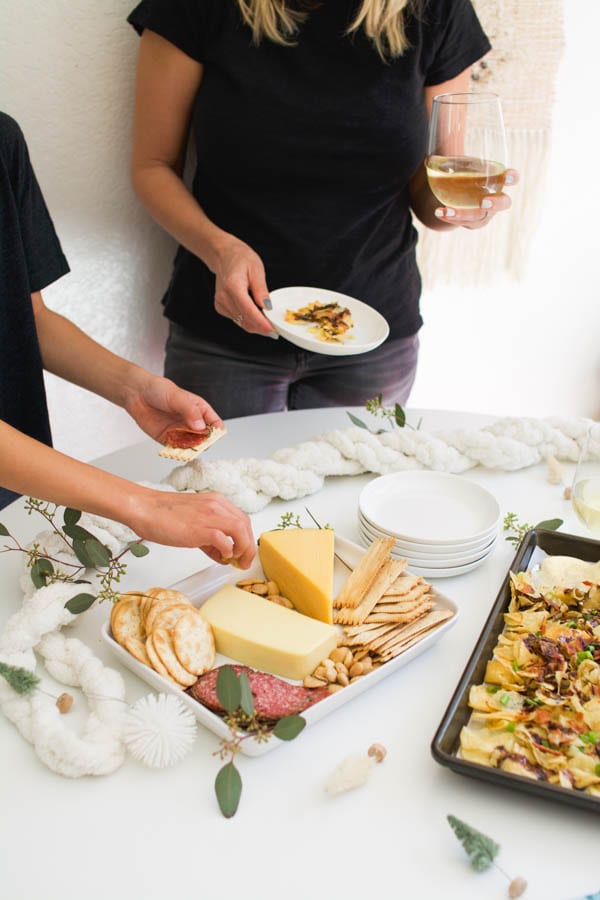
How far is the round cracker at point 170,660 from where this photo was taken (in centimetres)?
89

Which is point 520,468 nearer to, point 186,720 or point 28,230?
point 186,720

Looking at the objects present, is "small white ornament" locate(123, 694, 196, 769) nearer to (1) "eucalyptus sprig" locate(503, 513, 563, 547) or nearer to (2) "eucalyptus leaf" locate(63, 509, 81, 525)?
(2) "eucalyptus leaf" locate(63, 509, 81, 525)

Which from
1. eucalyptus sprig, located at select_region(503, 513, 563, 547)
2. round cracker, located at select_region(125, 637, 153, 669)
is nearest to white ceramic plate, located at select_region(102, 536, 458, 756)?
round cracker, located at select_region(125, 637, 153, 669)

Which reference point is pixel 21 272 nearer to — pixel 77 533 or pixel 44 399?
pixel 44 399

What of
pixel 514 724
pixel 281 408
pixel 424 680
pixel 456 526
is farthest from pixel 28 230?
pixel 514 724

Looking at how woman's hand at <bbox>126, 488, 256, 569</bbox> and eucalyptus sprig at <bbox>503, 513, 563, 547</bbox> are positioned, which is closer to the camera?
woman's hand at <bbox>126, 488, 256, 569</bbox>

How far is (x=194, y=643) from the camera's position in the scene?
0.92 meters

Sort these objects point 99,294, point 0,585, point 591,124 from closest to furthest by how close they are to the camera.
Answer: point 0,585 < point 99,294 < point 591,124

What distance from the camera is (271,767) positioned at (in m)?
0.83

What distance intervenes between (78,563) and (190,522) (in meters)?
0.24

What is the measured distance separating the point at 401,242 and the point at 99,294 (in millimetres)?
717

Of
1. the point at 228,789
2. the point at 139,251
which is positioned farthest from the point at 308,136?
the point at 228,789

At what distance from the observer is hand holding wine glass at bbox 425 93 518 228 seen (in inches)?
50.7

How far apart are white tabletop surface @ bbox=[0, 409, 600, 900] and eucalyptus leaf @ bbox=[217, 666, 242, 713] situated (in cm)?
6
